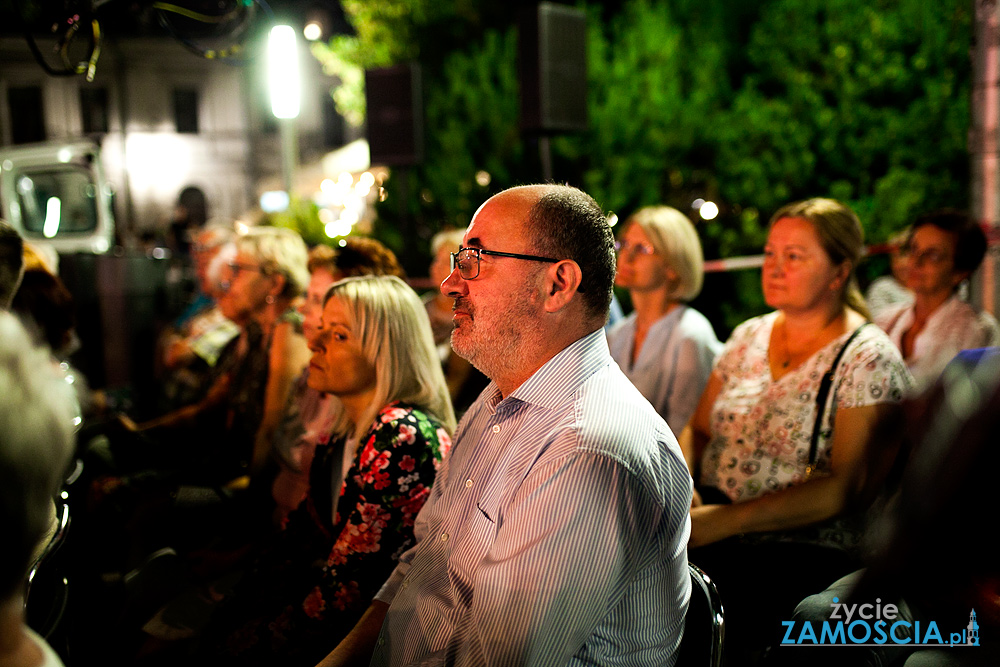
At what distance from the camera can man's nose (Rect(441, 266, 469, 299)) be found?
6.15ft

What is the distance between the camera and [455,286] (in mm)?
1894

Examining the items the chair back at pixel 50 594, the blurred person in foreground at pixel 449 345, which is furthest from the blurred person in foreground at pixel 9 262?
the blurred person in foreground at pixel 449 345

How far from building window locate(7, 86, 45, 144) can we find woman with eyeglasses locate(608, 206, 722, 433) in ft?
100

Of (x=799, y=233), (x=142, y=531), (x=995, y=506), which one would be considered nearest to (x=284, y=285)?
(x=142, y=531)

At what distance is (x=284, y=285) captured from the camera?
14.1 ft

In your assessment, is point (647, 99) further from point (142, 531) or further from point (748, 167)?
point (142, 531)

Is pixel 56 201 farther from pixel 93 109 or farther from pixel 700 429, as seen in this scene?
pixel 93 109

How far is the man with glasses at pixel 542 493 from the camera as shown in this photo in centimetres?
143

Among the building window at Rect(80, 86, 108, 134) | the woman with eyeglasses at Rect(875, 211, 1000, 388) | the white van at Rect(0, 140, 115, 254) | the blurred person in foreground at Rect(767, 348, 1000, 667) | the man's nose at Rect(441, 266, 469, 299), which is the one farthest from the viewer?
the building window at Rect(80, 86, 108, 134)

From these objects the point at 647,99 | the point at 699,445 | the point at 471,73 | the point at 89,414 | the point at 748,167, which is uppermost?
the point at 471,73

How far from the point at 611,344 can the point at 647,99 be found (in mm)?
5162

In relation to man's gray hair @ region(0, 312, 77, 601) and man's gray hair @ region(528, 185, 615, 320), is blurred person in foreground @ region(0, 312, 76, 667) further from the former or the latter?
man's gray hair @ region(528, 185, 615, 320)

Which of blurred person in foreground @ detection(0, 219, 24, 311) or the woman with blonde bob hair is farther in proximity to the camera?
blurred person in foreground @ detection(0, 219, 24, 311)

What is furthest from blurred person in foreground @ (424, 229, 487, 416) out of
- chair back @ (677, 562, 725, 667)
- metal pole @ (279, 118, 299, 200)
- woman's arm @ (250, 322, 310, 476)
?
metal pole @ (279, 118, 299, 200)
